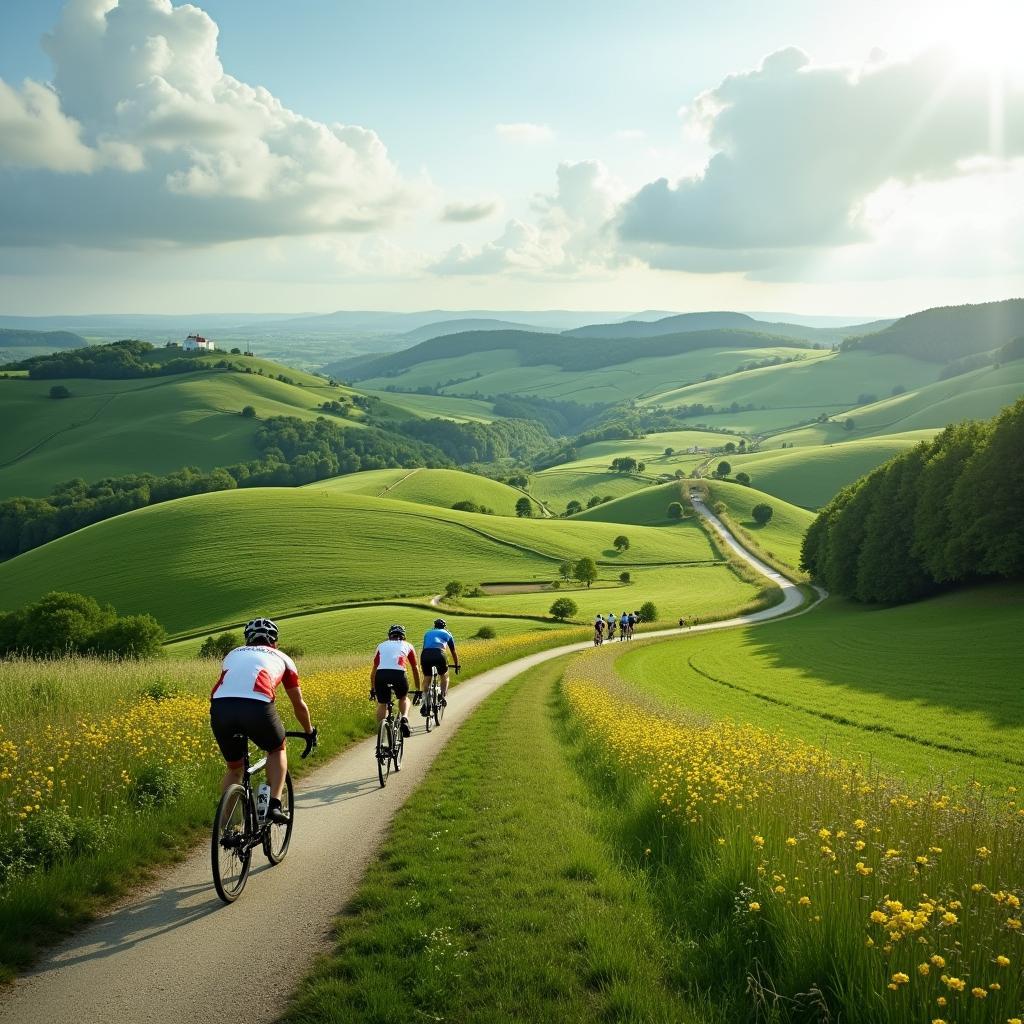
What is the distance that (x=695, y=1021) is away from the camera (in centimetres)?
547

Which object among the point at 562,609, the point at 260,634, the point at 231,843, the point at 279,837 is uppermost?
the point at 260,634

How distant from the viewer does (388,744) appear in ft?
47.8

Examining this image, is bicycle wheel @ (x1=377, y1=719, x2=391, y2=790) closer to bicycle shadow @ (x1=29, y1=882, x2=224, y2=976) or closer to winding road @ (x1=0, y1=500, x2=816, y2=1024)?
winding road @ (x1=0, y1=500, x2=816, y2=1024)

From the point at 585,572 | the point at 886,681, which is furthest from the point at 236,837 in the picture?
the point at 585,572

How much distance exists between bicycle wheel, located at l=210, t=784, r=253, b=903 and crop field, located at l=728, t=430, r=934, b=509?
575 ft

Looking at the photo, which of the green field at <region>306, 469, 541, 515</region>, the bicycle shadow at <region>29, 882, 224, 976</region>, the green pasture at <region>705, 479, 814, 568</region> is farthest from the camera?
the green field at <region>306, 469, 541, 515</region>

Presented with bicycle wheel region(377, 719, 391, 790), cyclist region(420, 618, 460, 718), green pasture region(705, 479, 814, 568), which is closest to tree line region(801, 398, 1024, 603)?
green pasture region(705, 479, 814, 568)

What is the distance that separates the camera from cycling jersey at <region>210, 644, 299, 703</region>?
8766mm

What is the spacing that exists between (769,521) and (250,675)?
146674mm

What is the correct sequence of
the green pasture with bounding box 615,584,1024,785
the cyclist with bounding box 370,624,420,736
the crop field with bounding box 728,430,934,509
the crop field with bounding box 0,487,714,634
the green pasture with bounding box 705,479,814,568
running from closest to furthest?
the cyclist with bounding box 370,624,420,736
the green pasture with bounding box 615,584,1024,785
the crop field with bounding box 0,487,714,634
the green pasture with bounding box 705,479,814,568
the crop field with bounding box 728,430,934,509

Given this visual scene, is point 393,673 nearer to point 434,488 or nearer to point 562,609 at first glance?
point 562,609

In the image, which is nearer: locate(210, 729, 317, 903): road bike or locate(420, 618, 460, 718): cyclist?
locate(210, 729, 317, 903): road bike

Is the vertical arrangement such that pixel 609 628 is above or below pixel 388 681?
below

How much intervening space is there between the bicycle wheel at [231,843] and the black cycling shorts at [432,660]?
1135 centimetres
